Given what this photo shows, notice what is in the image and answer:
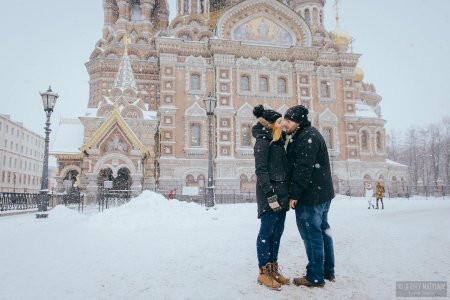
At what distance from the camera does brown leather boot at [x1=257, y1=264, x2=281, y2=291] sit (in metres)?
3.38

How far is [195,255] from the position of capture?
4.82 metres

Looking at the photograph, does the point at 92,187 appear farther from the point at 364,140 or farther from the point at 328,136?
the point at 364,140

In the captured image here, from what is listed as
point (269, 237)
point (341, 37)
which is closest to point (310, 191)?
point (269, 237)

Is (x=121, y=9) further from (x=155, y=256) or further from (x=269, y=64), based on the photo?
(x=155, y=256)

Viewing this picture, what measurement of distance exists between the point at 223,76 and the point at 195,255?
67.9 feet

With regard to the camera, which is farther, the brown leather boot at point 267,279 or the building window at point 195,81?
the building window at point 195,81

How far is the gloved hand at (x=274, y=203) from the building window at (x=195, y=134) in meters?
20.6

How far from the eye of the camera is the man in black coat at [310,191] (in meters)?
3.63

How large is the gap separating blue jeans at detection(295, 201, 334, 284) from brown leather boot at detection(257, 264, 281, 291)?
0.38 metres

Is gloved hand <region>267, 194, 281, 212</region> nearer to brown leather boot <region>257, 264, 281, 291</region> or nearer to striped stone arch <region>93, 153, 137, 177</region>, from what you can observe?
brown leather boot <region>257, 264, 281, 291</region>

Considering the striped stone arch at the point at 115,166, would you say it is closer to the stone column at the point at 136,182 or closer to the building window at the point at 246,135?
the stone column at the point at 136,182

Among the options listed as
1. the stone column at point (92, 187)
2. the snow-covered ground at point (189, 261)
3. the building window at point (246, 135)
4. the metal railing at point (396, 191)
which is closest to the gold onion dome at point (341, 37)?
the building window at point (246, 135)

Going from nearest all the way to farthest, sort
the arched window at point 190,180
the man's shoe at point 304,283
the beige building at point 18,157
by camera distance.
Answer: the man's shoe at point 304,283 → the arched window at point 190,180 → the beige building at point 18,157

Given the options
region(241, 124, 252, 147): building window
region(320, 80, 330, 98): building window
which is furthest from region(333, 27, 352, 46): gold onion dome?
region(241, 124, 252, 147): building window
